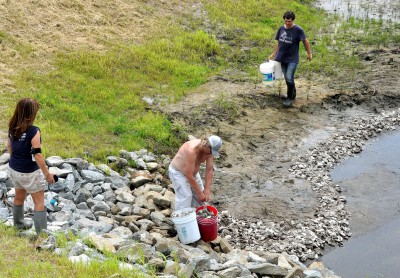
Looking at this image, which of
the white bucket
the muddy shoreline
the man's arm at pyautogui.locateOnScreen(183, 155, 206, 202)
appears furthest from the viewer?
the muddy shoreline

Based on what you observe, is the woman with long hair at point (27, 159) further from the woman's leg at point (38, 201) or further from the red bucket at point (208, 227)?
the red bucket at point (208, 227)

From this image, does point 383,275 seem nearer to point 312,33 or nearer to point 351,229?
point 351,229

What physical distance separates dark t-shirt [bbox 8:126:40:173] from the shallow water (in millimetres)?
4244

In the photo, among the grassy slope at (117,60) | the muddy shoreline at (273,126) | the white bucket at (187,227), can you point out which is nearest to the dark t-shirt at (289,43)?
the muddy shoreline at (273,126)

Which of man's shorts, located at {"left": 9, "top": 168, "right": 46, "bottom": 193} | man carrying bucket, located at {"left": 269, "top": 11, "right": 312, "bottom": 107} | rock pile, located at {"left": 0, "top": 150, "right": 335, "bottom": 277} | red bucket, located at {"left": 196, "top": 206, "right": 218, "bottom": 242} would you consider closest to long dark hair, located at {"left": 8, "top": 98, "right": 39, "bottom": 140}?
man's shorts, located at {"left": 9, "top": 168, "right": 46, "bottom": 193}

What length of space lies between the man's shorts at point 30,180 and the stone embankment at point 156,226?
1.90 feet

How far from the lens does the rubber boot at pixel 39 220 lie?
6.43 m

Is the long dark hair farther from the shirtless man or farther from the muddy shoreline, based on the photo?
the muddy shoreline

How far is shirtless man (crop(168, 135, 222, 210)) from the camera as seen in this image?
23.3 feet

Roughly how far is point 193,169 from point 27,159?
2.13 m

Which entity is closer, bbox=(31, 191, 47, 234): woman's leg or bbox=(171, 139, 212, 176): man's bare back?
bbox=(31, 191, 47, 234): woman's leg

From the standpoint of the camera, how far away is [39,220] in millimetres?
6441

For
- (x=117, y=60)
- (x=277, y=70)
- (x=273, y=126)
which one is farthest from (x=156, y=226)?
(x=117, y=60)

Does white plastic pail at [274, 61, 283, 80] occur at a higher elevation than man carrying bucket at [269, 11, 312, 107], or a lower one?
lower
